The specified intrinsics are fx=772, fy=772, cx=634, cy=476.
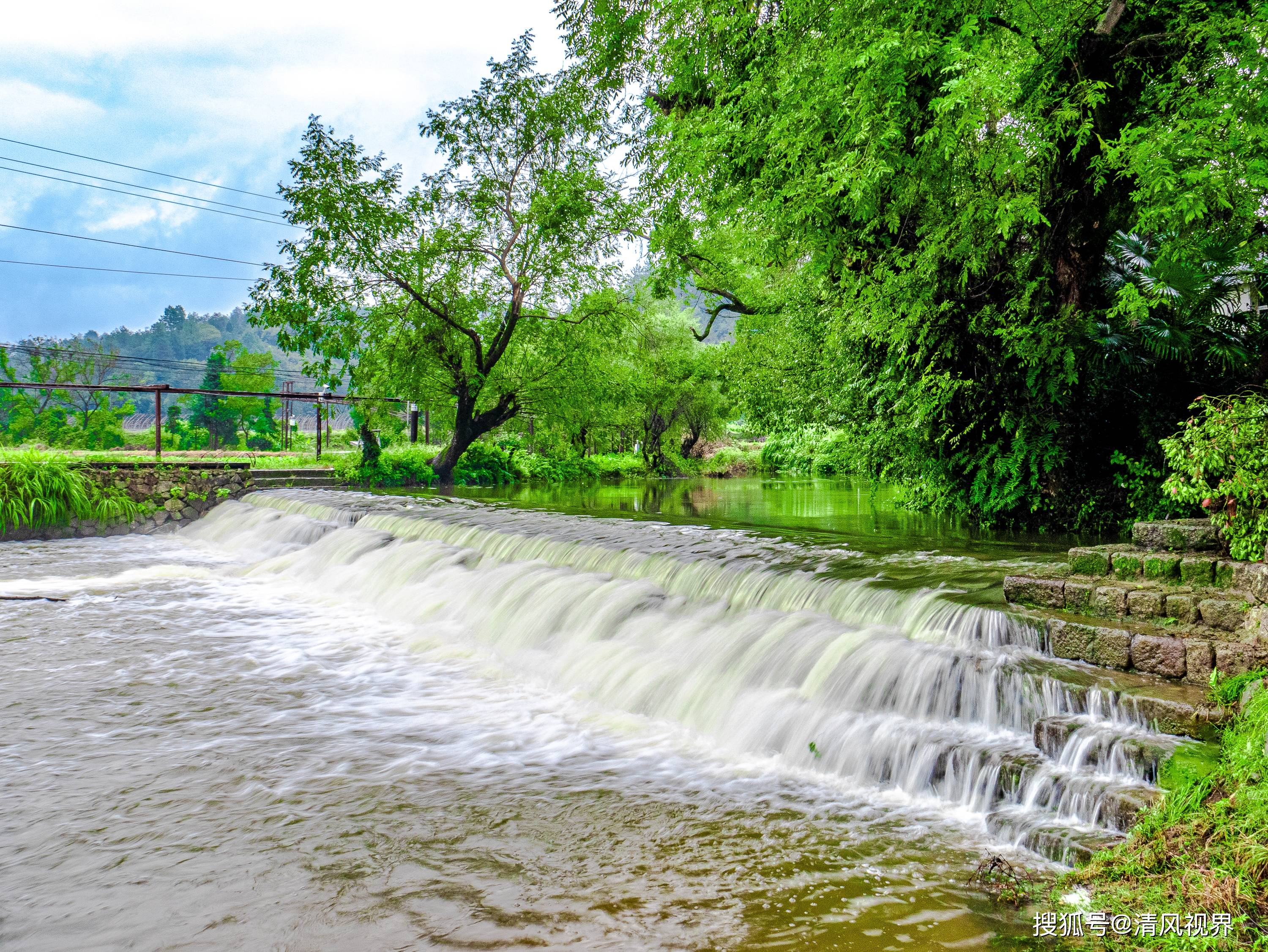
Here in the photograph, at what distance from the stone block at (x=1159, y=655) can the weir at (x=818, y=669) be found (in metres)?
0.09

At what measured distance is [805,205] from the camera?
9211 millimetres

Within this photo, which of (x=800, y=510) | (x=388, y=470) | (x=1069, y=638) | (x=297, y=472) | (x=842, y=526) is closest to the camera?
(x=1069, y=638)

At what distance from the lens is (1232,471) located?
15.1 feet

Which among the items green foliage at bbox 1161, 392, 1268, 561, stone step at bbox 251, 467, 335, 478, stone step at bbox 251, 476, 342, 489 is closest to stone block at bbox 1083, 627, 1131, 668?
green foliage at bbox 1161, 392, 1268, 561

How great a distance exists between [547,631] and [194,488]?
1340 cm

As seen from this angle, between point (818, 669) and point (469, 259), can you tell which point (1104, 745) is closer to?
point (818, 669)

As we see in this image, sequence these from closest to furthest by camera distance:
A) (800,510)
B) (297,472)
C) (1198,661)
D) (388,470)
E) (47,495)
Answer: (1198,661) < (800,510) < (47,495) < (297,472) < (388,470)

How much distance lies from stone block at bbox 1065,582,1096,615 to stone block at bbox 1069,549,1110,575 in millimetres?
206

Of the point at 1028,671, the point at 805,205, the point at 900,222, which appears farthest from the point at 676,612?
the point at 900,222

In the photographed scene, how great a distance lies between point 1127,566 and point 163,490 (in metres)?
17.7

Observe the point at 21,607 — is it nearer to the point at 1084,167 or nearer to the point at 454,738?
the point at 454,738

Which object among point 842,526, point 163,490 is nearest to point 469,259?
point 163,490

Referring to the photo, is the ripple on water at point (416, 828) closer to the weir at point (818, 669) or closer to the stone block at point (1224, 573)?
the weir at point (818, 669)

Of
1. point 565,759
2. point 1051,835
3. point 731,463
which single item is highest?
point 731,463
